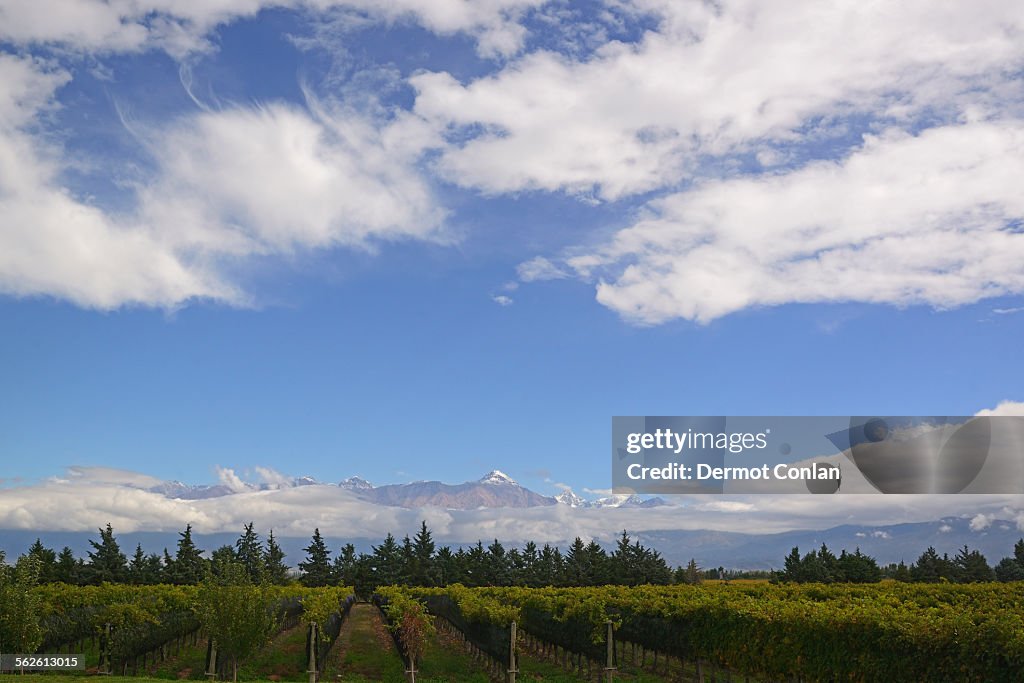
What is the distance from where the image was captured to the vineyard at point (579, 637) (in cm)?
2405

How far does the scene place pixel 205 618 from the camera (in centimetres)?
3309

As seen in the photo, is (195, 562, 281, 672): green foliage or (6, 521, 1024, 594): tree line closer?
(195, 562, 281, 672): green foliage

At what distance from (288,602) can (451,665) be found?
65.5 ft

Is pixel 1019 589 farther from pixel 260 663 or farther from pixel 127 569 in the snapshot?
pixel 127 569

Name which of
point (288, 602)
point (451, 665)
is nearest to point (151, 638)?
point (451, 665)

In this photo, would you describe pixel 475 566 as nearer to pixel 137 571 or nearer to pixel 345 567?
pixel 345 567

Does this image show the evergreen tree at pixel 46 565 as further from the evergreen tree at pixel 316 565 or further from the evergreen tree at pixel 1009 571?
the evergreen tree at pixel 1009 571

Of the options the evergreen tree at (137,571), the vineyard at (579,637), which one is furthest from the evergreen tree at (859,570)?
the evergreen tree at (137,571)

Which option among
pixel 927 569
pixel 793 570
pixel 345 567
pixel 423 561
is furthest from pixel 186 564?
pixel 927 569

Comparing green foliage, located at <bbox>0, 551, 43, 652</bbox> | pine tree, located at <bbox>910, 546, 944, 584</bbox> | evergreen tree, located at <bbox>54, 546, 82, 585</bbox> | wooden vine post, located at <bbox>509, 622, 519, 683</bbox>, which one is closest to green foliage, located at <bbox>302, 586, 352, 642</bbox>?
wooden vine post, located at <bbox>509, 622, 519, 683</bbox>

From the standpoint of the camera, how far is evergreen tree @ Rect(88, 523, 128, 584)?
100 m

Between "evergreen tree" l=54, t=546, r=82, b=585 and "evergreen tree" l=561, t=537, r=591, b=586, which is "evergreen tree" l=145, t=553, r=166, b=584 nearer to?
"evergreen tree" l=54, t=546, r=82, b=585

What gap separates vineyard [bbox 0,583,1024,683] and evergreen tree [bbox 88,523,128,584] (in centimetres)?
4383

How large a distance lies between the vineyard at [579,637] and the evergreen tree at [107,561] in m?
43.8
